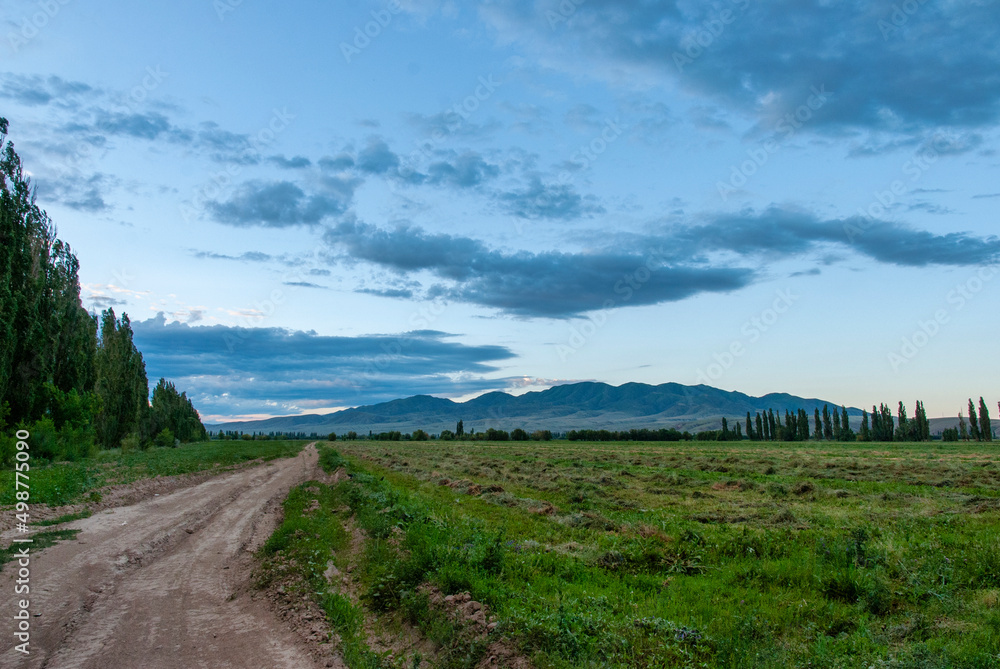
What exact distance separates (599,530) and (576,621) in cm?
781

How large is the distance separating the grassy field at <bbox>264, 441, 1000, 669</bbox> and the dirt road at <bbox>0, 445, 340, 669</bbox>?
1.14 meters

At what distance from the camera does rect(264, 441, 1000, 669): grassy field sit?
22.5ft

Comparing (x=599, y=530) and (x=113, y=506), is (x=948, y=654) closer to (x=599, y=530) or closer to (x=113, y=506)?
(x=599, y=530)

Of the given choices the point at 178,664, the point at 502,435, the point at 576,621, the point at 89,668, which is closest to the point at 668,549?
the point at 576,621

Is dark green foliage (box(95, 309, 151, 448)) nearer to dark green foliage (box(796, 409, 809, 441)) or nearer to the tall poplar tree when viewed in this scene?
dark green foliage (box(796, 409, 809, 441))

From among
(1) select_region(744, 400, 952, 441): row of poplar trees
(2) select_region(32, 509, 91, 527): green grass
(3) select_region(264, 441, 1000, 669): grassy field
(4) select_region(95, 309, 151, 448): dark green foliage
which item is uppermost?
(4) select_region(95, 309, 151, 448): dark green foliage

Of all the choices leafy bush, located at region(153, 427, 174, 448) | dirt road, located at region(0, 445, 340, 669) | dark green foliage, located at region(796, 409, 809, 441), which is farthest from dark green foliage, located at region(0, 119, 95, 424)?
dark green foliage, located at region(796, 409, 809, 441)

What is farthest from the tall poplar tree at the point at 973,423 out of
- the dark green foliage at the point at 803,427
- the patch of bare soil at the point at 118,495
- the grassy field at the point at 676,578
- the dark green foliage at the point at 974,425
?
the patch of bare soil at the point at 118,495

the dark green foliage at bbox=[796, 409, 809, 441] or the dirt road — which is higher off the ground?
the dirt road

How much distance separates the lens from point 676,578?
10133 millimetres

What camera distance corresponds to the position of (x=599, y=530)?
583 inches

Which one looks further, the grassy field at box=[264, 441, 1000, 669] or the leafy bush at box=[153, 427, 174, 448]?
the leafy bush at box=[153, 427, 174, 448]

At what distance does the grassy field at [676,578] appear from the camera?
687 cm

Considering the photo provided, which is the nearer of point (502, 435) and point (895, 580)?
point (895, 580)
